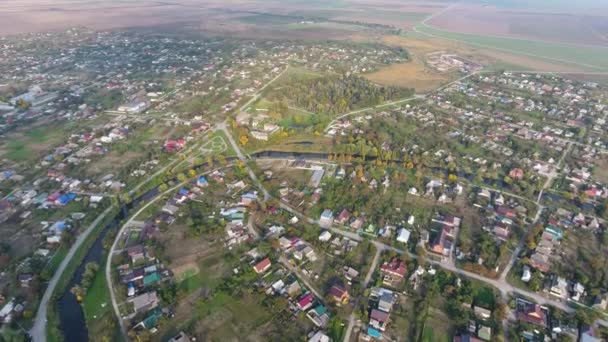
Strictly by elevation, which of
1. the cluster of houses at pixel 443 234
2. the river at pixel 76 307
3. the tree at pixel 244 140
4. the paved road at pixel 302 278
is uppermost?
the tree at pixel 244 140

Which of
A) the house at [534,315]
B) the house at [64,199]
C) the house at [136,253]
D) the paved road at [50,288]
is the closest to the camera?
the paved road at [50,288]

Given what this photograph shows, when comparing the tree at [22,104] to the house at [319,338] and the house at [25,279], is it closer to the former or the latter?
the house at [25,279]

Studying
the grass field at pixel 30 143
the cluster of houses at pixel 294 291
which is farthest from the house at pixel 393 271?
the grass field at pixel 30 143

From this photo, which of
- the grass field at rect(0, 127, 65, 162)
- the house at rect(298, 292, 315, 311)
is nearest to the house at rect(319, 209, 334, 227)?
the house at rect(298, 292, 315, 311)

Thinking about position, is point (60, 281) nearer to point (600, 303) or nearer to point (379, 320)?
point (379, 320)

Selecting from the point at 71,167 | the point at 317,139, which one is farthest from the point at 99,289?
the point at 317,139

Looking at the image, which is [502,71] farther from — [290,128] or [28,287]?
[28,287]
